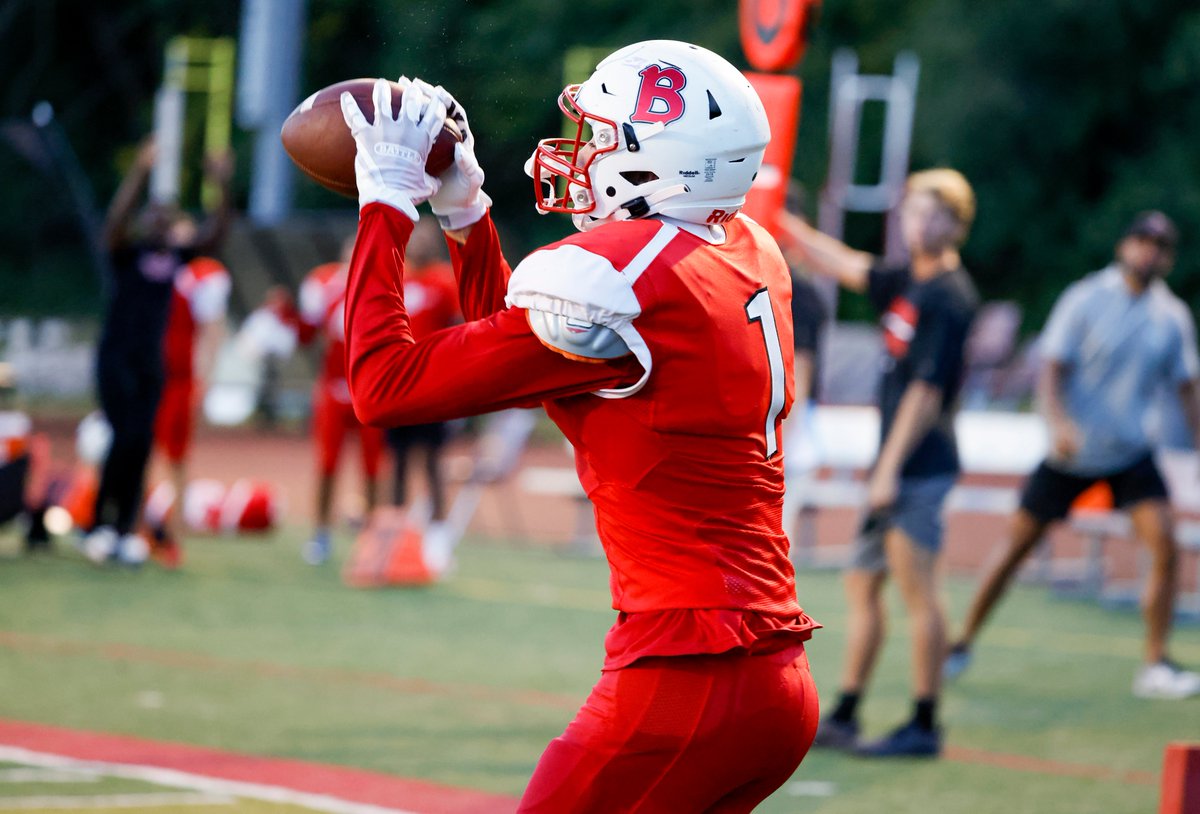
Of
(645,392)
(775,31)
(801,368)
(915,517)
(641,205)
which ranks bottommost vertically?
(915,517)

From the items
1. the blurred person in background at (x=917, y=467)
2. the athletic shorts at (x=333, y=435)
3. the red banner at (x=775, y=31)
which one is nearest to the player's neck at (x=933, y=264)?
the blurred person in background at (x=917, y=467)

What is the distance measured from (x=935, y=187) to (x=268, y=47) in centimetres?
1839

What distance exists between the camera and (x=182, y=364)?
34.7ft

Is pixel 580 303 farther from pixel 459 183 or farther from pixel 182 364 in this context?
pixel 182 364

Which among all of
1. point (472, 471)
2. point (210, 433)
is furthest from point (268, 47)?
point (472, 471)

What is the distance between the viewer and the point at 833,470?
56.3 feet

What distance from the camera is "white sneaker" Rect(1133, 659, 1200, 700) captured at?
7.57 metres

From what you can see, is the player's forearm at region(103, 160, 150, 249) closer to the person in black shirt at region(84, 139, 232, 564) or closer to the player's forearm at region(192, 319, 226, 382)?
the person in black shirt at region(84, 139, 232, 564)

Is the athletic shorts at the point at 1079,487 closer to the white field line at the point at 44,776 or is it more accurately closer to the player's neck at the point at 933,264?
the player's neck at the point at 933,264

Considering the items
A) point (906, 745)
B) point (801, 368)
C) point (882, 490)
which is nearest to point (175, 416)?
point (801, 368)

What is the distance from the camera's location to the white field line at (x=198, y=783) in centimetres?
530

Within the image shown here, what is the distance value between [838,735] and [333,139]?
13.0ft

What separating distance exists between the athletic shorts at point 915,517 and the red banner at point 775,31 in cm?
185

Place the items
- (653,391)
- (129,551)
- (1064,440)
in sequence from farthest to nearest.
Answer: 1. (129,551)
2. (1064,440)
3. (653,391)
